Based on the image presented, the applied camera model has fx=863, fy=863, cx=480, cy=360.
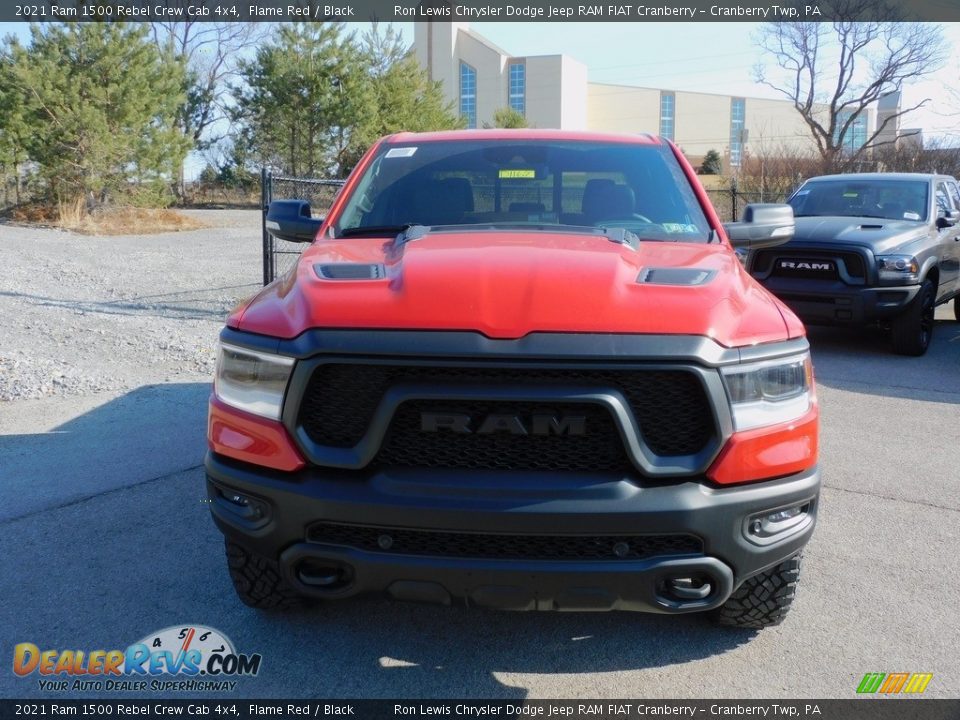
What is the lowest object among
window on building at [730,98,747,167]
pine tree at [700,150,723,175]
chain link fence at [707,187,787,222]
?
chain link fence at [707,187,787,222]

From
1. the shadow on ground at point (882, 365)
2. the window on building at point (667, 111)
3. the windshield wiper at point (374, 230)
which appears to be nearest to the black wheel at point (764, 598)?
the windshield wiper at point (374, 230)

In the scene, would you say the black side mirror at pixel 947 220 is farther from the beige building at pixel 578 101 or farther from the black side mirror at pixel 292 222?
the beige building at pixel 578 101

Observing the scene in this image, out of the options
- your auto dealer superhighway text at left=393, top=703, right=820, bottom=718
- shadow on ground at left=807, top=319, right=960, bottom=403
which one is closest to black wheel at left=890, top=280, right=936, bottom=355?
shadow on ground at left=807, top=319, right=960, bottom=403

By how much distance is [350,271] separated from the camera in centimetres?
293

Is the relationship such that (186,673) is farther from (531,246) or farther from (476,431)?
(531,246)

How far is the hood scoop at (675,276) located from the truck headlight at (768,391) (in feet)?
1.23

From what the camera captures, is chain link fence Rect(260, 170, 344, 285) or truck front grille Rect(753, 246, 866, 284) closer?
truck front grille Rect(753, 246, 866, 284)

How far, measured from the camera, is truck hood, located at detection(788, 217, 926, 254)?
29.5 ft

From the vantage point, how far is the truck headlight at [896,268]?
884cm

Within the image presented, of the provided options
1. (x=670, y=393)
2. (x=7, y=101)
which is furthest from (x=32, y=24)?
(x=670, y=393)

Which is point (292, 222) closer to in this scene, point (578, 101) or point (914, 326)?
point (914, 326)

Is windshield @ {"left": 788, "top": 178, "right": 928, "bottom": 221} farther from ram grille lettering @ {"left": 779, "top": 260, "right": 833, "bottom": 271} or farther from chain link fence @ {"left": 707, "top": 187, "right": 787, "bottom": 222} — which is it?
chain link fence @ {"left": 707, "top": 187, "right": 787, "bottom": 222}

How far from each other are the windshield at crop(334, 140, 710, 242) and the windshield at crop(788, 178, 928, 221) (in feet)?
22.3

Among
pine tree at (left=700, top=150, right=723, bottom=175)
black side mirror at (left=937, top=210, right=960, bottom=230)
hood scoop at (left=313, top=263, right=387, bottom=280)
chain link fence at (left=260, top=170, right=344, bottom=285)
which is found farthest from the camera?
pine tree at (left=700, top=150, right=723, bottom=175)
